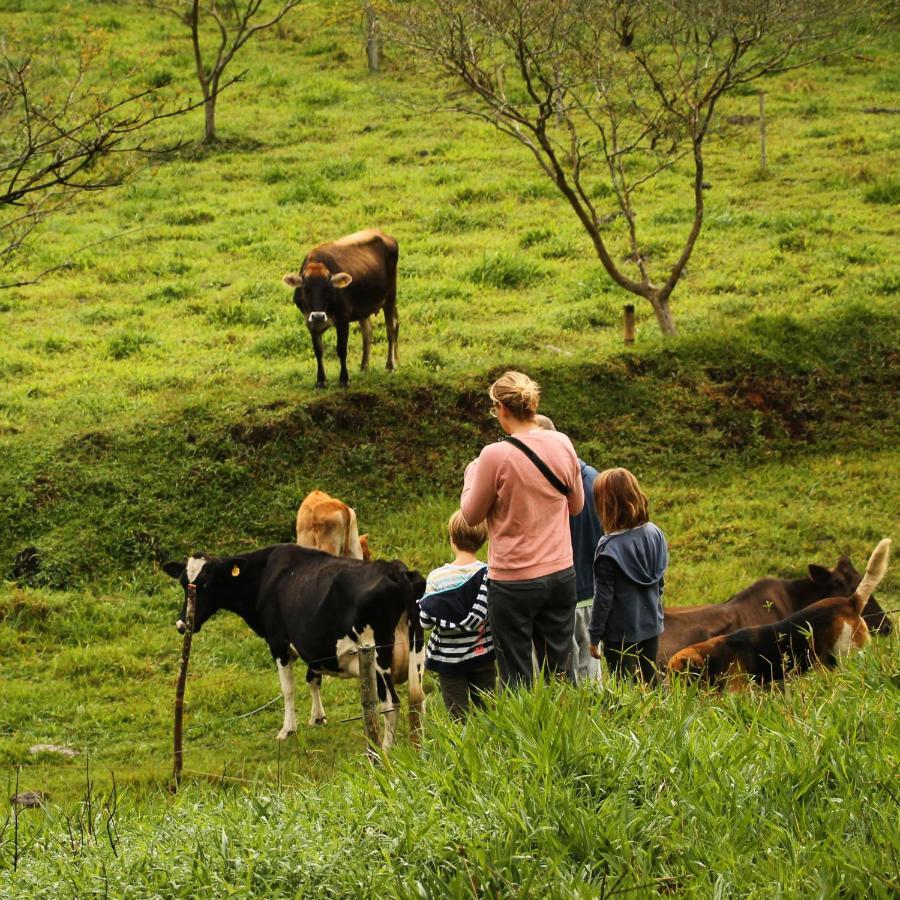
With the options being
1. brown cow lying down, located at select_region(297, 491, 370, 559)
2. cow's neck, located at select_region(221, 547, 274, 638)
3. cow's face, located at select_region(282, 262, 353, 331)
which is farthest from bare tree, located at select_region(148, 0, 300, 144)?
cow's neck, located at select_region(221, 547, 274, 638)

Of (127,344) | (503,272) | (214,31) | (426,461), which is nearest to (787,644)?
(426,461)

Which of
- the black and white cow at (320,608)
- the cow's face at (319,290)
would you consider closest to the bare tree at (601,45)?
the cow's face at (319,290)

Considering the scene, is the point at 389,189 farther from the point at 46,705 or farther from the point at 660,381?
the point at 46,705

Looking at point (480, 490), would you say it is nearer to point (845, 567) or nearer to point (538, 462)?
point (538, 462)

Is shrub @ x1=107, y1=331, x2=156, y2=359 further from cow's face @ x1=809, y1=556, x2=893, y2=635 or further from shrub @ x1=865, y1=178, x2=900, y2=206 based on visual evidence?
shrub @ x1=865, y1=178, x2=900, y2=206

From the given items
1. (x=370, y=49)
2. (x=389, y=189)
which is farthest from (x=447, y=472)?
(x=370, y=49)

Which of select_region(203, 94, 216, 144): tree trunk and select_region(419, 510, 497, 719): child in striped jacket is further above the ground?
select_region(203, 94, 216, 144): tree trunk

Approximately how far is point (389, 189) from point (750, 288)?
25.2 feet

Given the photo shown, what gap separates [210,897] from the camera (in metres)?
4.29

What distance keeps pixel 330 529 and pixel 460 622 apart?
4268 mm

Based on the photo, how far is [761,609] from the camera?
888 cm

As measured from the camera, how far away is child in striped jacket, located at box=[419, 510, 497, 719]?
6531 mm

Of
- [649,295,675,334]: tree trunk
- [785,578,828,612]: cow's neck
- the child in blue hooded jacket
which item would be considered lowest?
[785,578,828,612]: cow's neck

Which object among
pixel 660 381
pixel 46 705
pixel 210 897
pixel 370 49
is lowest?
pixel 46 705
